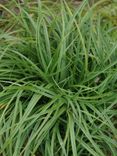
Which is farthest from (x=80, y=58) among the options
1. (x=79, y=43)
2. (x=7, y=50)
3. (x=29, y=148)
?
(x=29, y=148)

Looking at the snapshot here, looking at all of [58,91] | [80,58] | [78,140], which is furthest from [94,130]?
[80,58]

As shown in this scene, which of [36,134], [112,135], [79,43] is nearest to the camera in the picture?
[36,134]

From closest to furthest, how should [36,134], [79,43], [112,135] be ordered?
[36,134], [112,135], [79,43]

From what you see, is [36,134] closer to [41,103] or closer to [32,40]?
[41,103]

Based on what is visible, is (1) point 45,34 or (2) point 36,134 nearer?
(2) point 36,134

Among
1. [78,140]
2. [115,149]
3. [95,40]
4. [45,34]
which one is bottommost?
[115,149]

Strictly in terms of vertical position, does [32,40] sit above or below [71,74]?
above

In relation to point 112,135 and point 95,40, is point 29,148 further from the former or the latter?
point 95,40
